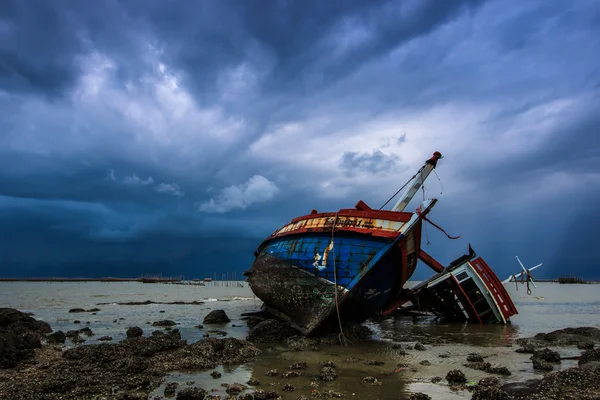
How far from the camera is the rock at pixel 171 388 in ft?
24.6

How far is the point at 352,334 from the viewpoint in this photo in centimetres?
1336

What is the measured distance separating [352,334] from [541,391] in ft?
23.9

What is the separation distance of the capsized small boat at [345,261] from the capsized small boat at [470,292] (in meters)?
4.80

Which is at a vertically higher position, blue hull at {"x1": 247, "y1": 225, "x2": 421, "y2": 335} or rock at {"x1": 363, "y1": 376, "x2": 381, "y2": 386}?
blue hull at {"x1": 247, "y1": 225, "x2": 421, "y2": 335}

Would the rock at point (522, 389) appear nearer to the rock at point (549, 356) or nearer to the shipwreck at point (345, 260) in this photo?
the rock at point (549, 356)

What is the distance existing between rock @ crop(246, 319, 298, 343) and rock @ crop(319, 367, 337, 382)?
5.27 metres

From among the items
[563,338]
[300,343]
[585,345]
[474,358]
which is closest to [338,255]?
[300,343]

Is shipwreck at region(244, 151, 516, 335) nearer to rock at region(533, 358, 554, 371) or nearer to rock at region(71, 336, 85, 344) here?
rock at region(533, 358, 554, 371)

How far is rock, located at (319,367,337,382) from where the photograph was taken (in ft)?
27.5

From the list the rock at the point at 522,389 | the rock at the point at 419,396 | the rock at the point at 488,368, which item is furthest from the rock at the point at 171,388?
the rock at the point at 488,368

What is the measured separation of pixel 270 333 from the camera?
14.2 m

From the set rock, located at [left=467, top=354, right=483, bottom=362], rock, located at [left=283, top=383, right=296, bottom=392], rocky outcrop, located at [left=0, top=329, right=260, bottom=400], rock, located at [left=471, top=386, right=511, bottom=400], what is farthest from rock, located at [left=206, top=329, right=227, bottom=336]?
rock, located at [left=471, top=386, right=511, bottom=400]

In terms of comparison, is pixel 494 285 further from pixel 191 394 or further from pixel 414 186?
pixel 191 394

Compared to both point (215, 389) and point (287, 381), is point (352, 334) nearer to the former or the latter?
point (287, 381)
